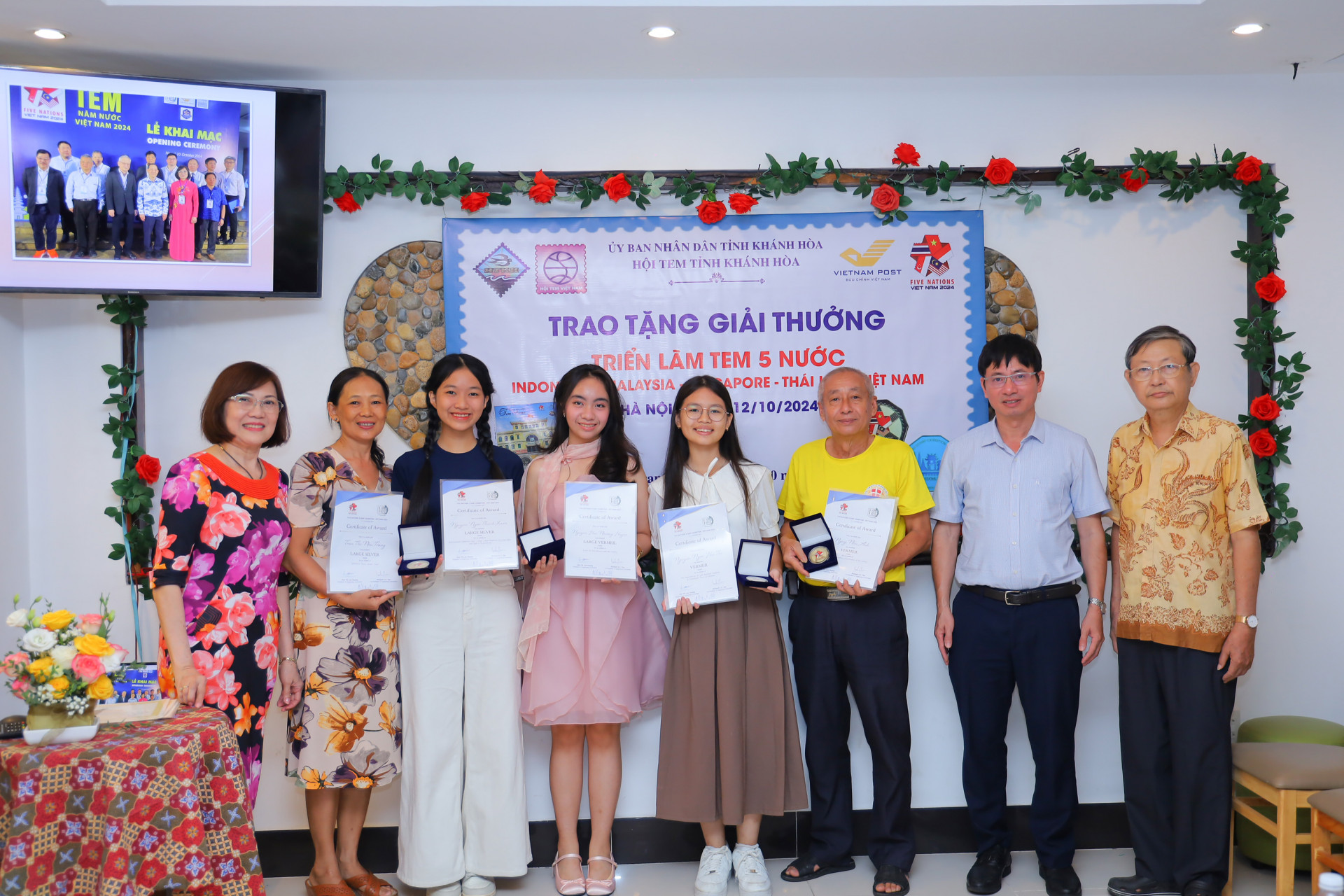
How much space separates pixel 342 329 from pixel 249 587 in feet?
3.88

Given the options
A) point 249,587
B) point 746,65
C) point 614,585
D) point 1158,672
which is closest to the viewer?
point 249,587

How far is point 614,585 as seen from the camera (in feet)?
10.1

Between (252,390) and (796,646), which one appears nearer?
(252,390)

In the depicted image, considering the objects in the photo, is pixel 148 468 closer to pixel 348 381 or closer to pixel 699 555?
pixel 348 381

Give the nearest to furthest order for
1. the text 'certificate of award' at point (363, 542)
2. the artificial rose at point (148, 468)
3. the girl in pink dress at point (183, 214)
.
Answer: the text 'certificate of award' at point (363, 542), the girl in pink dress at point (183, 214), the artificial rose at point (148, 468)

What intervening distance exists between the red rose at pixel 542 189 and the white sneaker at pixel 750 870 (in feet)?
7.97

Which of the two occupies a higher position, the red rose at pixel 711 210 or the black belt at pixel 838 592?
the red rose at pixel 711 210

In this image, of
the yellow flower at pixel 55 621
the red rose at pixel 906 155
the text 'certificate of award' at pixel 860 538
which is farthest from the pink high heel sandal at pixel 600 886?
the red rose at pixel 906 155

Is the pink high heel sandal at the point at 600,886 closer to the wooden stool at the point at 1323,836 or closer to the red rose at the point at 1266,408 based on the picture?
the wooden stool at the point at 1323,836

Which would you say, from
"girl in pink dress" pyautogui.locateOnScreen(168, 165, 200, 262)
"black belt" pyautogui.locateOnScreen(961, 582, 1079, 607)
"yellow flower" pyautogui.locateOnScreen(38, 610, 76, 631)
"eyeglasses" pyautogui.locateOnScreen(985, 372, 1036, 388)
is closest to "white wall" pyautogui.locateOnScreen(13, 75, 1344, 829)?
"girl in pink dress" pyautogui.locateOnScreen(168, 165, 200, 262)

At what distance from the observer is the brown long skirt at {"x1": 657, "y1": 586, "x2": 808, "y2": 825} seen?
2969 millimetres

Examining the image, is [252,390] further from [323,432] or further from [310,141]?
[310,141]

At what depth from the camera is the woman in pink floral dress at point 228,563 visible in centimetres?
254

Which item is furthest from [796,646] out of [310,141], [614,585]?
[310,141]
